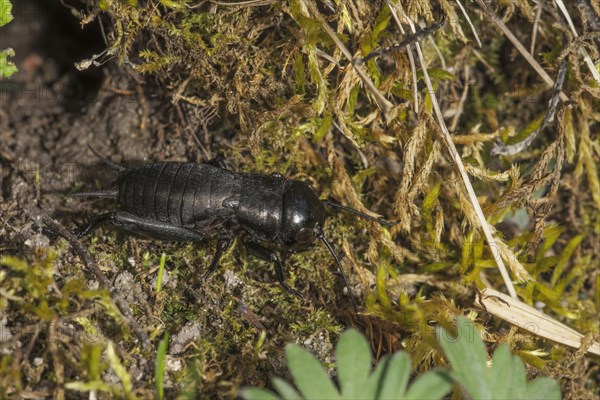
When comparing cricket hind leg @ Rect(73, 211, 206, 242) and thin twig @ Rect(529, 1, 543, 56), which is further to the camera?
thin twig @ Rect(529, 1, 543, 56)

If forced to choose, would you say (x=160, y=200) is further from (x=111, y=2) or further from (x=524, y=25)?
(x=524, y=25)

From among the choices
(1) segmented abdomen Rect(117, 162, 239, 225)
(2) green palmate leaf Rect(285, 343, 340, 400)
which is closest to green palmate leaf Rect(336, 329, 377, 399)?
(2) green palmate leaf Rect(285, 343, 340, 400)

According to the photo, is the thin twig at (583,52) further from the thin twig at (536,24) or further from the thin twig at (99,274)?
the thin twig at (99,274)

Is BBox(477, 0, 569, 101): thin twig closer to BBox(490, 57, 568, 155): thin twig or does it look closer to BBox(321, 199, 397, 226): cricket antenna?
BBox(490, 57, 568, 155): thin twig

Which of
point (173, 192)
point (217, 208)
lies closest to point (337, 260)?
point (217, 208)

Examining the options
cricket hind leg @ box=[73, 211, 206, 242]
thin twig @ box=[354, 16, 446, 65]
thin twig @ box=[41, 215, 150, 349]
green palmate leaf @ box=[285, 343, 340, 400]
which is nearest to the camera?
green palmate leaf @ box=[285, 343, 340, 400]

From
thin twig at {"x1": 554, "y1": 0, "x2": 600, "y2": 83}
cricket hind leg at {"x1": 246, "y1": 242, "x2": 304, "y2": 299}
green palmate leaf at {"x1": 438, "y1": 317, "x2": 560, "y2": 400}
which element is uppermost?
thin twig at {"x1": 554, "y1": 0, "x2": 600, "y2": 83}

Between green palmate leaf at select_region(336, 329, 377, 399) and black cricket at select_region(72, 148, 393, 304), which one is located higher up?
black cricket at select_region(72, 148, 393, 304)

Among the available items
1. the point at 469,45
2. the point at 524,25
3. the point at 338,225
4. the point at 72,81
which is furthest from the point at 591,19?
the point at 72,81
